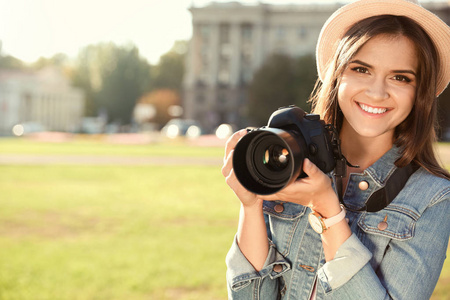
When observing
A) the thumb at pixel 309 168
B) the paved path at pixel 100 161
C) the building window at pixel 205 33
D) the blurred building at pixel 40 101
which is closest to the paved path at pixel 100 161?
the paved path at pixel 100 161

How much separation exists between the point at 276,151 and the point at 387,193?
0.43 m

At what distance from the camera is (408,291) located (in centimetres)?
169

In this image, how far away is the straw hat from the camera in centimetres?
186

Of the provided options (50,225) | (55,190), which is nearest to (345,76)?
(50,225)

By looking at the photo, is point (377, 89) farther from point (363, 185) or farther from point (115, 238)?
point (115, 238)

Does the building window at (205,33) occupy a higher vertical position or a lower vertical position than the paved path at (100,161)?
higher

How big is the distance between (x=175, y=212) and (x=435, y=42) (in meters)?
8.58

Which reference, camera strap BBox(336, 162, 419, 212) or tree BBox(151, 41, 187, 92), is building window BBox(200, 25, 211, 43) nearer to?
tree BBox(151, 41, 187, 92)

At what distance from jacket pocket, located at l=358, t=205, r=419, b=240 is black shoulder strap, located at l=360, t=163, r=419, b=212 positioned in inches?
0.8

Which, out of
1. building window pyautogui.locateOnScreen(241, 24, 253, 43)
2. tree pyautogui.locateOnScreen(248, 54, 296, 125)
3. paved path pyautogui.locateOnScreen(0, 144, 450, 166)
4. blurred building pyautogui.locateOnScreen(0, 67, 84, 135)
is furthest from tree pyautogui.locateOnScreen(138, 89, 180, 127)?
paved path pyautogui.locateOnScreen(0, 144, 450, 166)

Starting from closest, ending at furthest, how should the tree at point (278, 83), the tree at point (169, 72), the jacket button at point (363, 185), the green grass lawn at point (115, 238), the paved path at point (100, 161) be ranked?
the jacket button at point (363, 185)
the green grass lawn at point (115, 238)
the paved path at point (100, 161)
the tree at point (278, 83)
the tree at point (169, 72)

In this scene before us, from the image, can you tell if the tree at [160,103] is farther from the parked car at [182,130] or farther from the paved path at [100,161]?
the paved path at [100,161]

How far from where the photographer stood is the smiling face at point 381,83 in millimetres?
1853

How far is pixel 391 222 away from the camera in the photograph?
5.83ft
